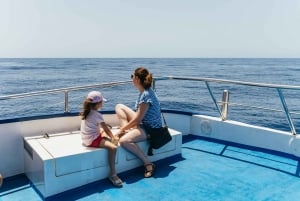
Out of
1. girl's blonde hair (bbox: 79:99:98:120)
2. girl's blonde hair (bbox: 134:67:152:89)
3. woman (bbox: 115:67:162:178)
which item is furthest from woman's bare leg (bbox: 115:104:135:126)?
girl's blonde hair (bbox: 79:99:98:120)

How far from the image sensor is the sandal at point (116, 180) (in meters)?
3.40

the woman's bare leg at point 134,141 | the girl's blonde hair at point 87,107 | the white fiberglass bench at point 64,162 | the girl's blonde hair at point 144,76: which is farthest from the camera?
the girl's blonde hair at point 144,76

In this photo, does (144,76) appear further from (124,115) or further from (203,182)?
(203,182)

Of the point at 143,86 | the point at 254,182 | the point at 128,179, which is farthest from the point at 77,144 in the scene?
the point at 254,182

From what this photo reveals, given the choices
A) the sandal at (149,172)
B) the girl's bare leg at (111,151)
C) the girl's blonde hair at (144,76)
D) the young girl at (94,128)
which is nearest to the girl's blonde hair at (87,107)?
the young girl at (94,128)

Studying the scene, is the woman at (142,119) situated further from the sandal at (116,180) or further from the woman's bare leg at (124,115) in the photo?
the sandal at (116,180)

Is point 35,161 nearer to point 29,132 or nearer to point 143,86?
point 29,132

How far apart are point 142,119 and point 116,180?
0.84 meters

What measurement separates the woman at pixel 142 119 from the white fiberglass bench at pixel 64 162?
115mm

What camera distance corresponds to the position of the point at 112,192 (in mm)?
3266

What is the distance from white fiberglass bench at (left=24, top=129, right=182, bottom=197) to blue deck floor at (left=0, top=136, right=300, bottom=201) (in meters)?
0.09

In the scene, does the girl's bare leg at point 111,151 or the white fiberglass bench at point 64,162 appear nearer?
the white fiberglass bench at point 64,162

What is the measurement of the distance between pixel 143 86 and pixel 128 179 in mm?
1145

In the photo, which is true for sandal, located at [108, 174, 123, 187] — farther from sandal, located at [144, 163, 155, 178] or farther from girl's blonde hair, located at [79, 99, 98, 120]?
girl's blonde hair, located at [79, 99, 98, 120]
